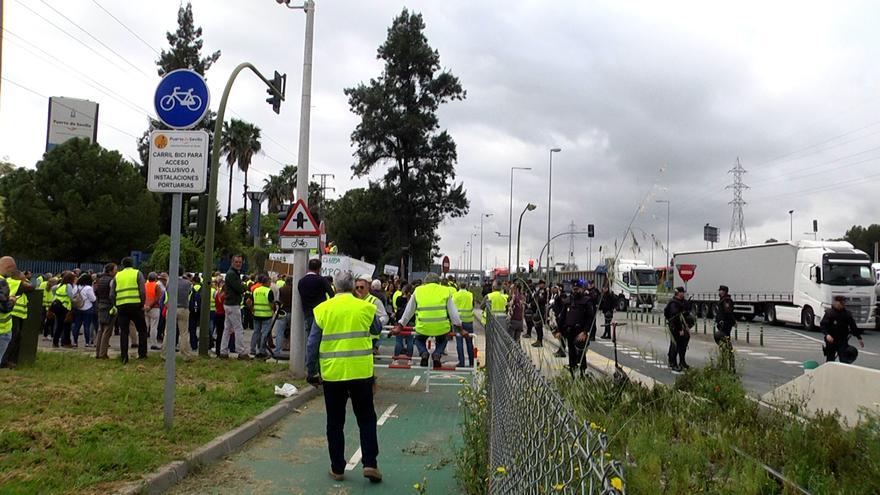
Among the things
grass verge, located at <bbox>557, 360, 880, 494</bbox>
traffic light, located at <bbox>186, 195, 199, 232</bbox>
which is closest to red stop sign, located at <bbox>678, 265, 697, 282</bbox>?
grass verge, located at <bbox>557, 360, 880, 494</bbox>

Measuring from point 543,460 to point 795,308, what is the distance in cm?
3168

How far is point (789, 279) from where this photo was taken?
100 ft

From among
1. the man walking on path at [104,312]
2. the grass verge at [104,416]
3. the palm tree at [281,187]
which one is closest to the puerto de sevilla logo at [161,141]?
the grass verge at [104,416]

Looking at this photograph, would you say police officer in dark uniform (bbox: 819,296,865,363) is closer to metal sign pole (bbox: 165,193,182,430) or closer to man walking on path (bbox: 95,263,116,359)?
metal sign pole (bbox: 165,193,182,430)

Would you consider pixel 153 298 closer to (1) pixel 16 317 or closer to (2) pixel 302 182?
(1) pixel 16 317

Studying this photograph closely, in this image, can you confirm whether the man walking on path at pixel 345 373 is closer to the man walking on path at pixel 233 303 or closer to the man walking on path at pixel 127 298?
the man walking on path at pixel 127 298

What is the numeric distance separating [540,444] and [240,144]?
58.7 metres

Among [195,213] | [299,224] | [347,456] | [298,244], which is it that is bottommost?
[347,456]

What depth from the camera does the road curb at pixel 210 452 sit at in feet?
17.5

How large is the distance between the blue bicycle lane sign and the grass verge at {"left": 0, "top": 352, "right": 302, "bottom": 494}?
10.4ft

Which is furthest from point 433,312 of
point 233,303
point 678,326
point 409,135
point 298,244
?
point 409,135

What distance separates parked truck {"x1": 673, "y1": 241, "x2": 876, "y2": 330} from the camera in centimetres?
2750

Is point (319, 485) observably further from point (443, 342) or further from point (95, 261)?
point (95, 261)

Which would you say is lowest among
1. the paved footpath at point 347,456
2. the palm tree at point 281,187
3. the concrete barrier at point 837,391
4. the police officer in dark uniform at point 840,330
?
the paved footpath at point 347,456
